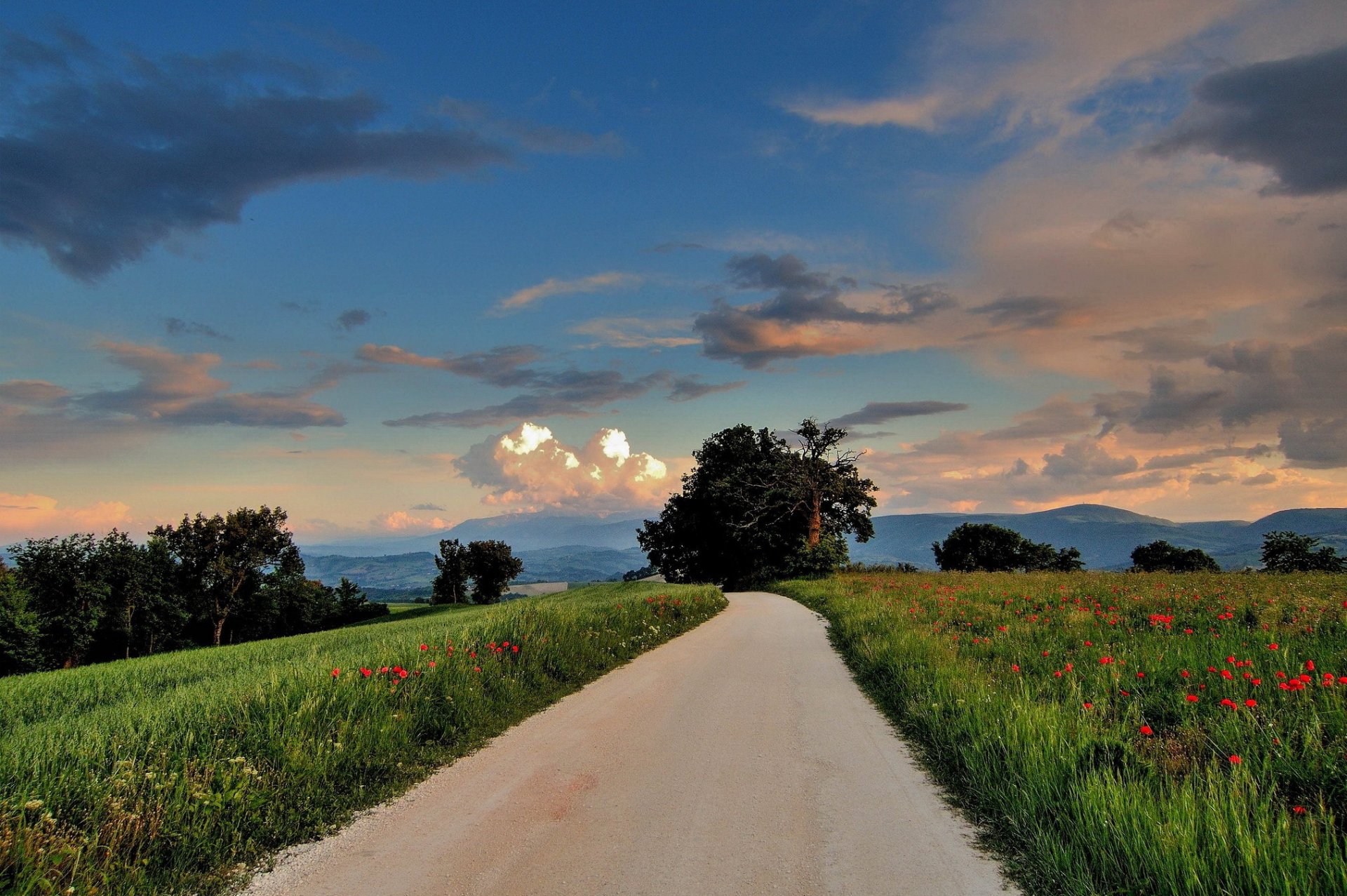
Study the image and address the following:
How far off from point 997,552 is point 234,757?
9355 cm

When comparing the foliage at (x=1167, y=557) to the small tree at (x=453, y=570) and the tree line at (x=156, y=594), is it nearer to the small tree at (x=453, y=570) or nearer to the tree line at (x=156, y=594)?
the small tree at (x=453, y=570)

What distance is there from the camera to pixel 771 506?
153 feet

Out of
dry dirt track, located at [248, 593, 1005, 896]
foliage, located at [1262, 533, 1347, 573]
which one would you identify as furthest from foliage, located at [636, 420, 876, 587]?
dry dirt track, located at [248, 593, 1005, 896]

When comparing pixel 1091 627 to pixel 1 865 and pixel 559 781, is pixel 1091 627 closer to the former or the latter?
pixel 559 781

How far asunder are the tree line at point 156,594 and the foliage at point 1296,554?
73.4 m

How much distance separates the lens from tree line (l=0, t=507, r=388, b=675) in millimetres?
47156

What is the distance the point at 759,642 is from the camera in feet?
49.9

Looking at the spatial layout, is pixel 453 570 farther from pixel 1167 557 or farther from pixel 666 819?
pixel 1167 557

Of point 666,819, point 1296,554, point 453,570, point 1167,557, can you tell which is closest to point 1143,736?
point 666,819

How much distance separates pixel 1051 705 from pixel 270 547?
246 feet

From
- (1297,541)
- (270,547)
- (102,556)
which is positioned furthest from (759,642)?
(270,547)

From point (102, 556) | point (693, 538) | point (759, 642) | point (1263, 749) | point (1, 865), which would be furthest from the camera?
point (693, 538)

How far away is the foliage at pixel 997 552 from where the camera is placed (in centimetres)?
8412

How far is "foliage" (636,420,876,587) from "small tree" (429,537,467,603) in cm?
4593
